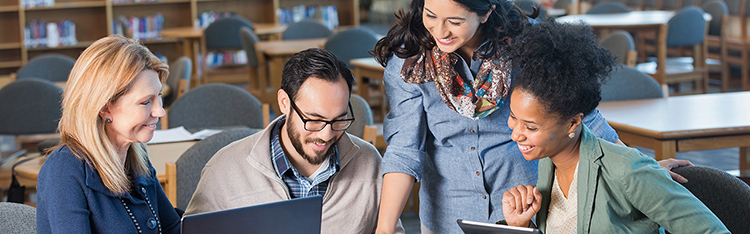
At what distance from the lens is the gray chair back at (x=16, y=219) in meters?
1.66

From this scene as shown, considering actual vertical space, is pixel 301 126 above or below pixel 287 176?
above

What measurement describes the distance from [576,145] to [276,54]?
4.45 meters

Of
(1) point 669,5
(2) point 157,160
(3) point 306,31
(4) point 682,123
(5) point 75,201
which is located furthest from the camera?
(1) point 669,5

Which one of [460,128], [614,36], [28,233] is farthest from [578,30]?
[614,36]

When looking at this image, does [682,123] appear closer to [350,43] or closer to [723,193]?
[723,193]

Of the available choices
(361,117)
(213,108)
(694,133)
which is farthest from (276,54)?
(694,133)

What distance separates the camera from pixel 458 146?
1.84 metres

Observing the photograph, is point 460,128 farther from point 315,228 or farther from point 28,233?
point 28,233

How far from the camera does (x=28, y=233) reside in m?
1.68

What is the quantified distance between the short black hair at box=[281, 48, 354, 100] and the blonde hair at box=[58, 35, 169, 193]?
1.21 feet

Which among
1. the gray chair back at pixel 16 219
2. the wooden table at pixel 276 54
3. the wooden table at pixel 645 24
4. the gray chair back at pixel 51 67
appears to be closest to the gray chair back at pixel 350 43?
the wooden table at pixel 276 54

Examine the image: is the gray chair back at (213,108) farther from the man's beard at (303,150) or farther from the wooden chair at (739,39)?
the wooden chair at (739,39)

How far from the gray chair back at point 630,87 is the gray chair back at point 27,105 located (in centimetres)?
262

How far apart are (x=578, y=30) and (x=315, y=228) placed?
25.7 inches
